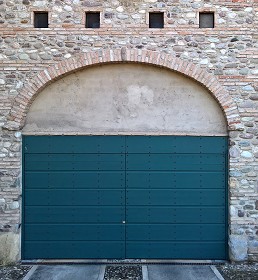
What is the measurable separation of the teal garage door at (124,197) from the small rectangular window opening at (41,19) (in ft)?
7.37

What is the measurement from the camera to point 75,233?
6.86 metres

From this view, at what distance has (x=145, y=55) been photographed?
668 centimetres

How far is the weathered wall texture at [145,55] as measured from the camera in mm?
6664

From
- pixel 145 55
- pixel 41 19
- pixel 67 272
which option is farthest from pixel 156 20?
pixel 67 272

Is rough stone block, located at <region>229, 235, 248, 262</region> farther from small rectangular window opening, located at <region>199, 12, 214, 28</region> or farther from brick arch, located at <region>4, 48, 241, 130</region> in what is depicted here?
small rectangular window opening, located at <region>199, 12, 214, 28</region>

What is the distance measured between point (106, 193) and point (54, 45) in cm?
310

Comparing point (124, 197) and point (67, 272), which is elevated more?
point (124, 197)

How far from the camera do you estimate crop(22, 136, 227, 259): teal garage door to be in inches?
270

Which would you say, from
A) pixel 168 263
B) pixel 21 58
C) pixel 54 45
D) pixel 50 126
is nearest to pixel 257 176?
pixel 168 263

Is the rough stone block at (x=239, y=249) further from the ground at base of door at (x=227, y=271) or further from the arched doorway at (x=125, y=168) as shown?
the arched doorway at (x=125, y=168)

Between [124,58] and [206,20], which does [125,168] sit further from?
[206,20]

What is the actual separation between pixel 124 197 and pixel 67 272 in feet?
5.73

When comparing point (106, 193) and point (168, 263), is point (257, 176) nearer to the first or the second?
point (168, 263)

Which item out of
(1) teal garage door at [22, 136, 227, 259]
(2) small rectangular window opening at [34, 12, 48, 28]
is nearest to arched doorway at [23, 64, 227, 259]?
(1) teal garage door at [22, 136, 227, 259]
